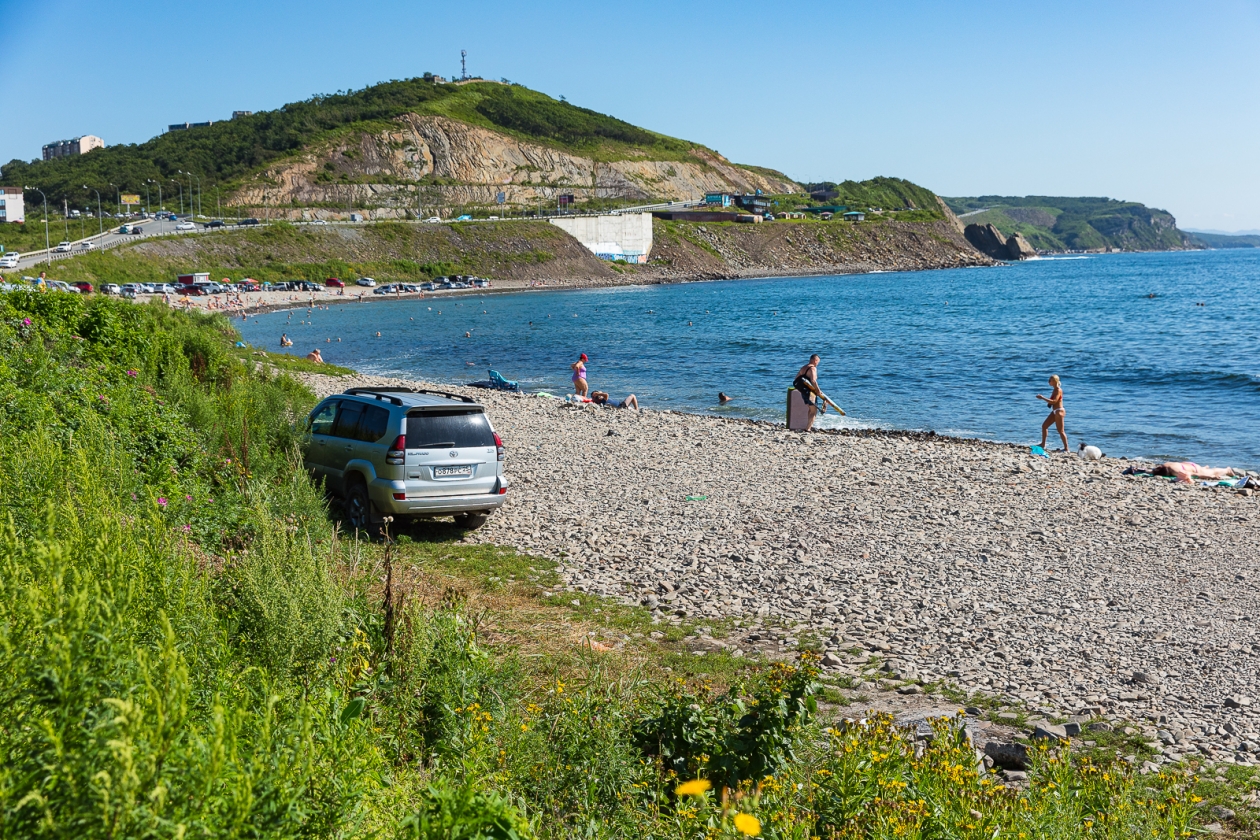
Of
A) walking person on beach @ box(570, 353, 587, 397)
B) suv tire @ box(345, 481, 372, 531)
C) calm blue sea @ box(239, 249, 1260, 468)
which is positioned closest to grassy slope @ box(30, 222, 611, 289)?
calm blue sea @ box(239, 249, 1260, 468)

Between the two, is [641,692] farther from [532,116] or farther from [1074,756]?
[532,116]

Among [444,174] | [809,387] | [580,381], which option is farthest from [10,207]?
[809,387]

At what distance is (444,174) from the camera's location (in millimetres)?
158375

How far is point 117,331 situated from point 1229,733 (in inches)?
548

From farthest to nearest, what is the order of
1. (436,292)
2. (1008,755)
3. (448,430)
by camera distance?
(436,292), (448,430), (1008,755)

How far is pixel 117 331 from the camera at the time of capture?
1295cm

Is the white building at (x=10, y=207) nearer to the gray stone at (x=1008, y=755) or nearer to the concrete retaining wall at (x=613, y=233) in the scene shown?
the concrete retaining wall at (x=613, y=233)

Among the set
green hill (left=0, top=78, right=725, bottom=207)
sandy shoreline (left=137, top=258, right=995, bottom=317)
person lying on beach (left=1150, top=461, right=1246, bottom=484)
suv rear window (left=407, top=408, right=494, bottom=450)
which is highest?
green hill (left=0, top=78, right=725, bottom=207)

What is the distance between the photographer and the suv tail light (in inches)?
435

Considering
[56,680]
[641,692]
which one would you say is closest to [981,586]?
[641,692]

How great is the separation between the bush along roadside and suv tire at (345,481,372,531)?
2.37 m

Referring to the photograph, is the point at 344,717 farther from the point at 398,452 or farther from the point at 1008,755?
the point at 398,452

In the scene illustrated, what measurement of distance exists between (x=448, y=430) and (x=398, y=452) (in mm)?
697

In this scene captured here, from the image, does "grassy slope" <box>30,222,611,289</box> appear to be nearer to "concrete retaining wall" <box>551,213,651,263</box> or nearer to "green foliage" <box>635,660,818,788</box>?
"concrete retaining wall" <box>551,213,651,263</box>
